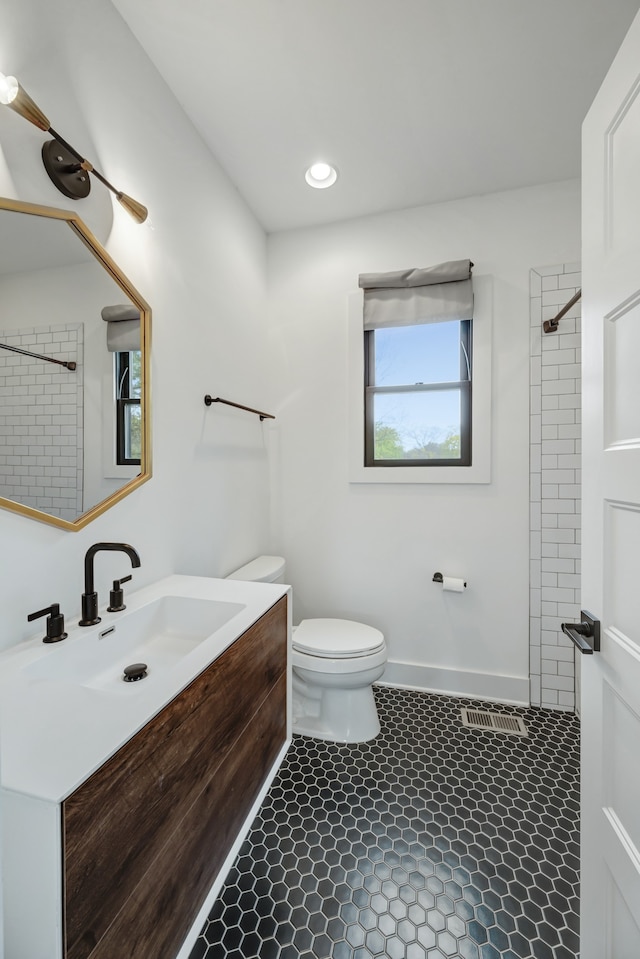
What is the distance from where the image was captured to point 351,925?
1099 millimetres

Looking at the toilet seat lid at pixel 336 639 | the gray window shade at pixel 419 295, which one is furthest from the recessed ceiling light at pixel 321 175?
the toilet seat lid at pixel 336 639

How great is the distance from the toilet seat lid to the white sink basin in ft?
2.06

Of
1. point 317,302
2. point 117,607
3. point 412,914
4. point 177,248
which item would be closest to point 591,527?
point 412,914

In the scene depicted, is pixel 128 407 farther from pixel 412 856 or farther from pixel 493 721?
pixel 493 721

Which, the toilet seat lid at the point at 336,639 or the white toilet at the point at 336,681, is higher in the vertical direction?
the toilet seat lid at the point at 336,639

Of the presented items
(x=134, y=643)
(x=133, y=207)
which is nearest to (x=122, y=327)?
(x=133, y=207)

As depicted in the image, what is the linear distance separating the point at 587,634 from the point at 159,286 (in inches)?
68.2

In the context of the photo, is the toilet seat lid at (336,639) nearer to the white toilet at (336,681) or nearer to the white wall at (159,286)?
the white toilet at (336,681)

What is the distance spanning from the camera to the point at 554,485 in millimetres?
2082

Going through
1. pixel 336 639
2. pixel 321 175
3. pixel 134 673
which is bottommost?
pixel 336 639

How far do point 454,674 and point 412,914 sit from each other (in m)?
1.20

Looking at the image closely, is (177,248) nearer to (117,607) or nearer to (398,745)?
(117,607)

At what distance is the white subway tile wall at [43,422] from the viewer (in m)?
1.01

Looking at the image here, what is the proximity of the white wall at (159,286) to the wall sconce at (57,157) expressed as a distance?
0.03 metres
